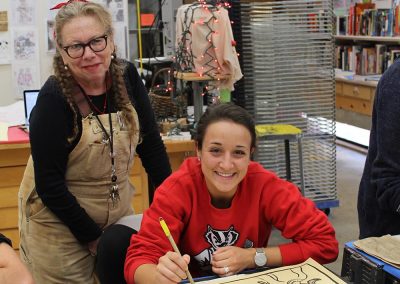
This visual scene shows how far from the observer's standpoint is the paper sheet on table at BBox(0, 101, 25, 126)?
333cm

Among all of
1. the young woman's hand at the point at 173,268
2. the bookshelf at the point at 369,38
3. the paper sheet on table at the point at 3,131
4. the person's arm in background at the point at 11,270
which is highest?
the bookshelf at the point at 369,38

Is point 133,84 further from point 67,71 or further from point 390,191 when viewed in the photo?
point 390,191

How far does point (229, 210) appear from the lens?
1.44m

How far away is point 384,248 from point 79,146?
891mm

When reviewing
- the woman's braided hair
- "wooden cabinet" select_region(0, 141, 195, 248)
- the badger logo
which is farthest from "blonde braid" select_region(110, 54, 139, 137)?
"wooden cabinet" select_region(0, 141, 195, 248)

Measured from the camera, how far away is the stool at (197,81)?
3.24 meters

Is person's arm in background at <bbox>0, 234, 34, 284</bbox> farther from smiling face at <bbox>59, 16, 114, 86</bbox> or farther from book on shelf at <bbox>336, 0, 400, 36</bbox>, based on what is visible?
book on shelf at <bbox>336, 0, 400, 36</bbox>

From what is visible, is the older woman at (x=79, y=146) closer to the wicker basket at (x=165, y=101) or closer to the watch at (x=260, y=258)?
the watch at (x=260, y=258)

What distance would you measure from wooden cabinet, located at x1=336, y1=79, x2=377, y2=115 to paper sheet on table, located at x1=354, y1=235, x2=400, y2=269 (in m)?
4.70

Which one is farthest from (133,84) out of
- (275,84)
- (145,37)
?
(145,37)

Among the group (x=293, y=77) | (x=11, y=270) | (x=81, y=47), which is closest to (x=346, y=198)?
(x=293, y=77)

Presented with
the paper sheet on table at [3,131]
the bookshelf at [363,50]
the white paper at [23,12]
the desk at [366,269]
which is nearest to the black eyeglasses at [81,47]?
the desk at [366,269]

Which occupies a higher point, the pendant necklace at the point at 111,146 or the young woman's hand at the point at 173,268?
the pendant necklace at the point at 111,146

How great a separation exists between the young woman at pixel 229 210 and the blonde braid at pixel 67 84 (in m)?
0.36
